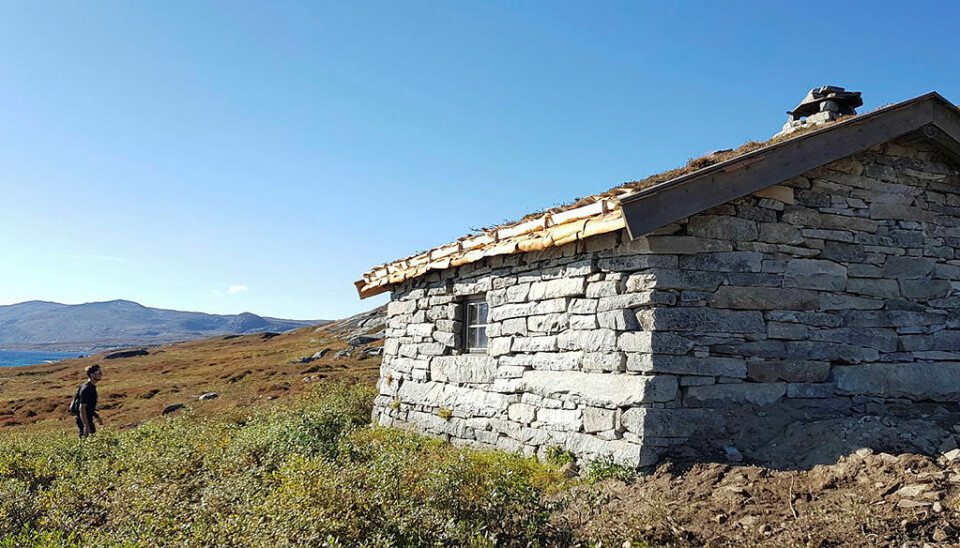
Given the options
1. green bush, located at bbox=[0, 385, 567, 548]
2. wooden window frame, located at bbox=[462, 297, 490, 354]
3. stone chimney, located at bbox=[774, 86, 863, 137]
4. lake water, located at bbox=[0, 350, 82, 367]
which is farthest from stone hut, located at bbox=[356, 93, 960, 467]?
lake water, located at bbox=[0, 350, 82, 367]

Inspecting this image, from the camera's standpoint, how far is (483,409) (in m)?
7.92

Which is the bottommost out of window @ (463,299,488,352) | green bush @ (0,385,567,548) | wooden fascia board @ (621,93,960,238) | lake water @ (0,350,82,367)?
lake water @ (0,350,82,367)

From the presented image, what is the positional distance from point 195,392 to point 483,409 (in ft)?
59.6

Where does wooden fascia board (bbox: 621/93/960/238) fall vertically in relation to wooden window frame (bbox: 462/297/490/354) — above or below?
above

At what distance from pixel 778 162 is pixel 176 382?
2680cm

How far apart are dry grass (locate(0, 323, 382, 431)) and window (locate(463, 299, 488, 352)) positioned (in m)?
9.20

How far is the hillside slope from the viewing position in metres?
19.2

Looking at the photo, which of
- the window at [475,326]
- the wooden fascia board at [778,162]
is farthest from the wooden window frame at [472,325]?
the wooden fascia board at [778,162]

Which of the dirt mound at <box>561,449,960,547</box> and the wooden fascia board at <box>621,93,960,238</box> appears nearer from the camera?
the dirt mound at <box>561,449,960,547</box>

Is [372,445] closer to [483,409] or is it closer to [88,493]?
[483,409]

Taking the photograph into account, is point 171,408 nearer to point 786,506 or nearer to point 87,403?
point 87,403

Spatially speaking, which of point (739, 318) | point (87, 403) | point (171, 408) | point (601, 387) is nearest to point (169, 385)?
point (171, 408)

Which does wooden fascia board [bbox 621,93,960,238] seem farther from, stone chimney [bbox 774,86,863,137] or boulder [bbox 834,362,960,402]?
boulder [bbox 834,362,960,402]

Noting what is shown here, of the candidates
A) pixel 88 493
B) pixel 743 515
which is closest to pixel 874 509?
pixel 743 515
